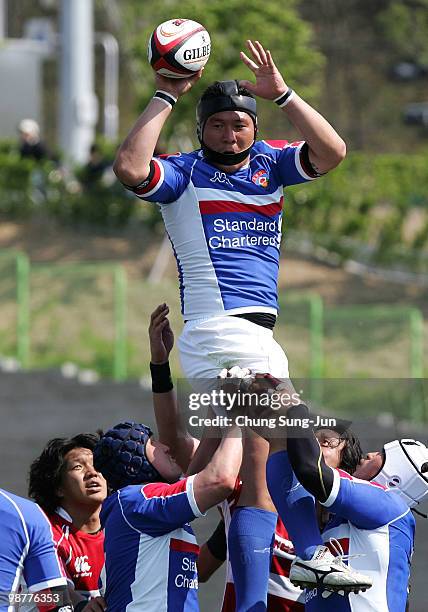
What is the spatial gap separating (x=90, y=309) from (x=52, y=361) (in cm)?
98

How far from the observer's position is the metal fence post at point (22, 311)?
62.2 ft

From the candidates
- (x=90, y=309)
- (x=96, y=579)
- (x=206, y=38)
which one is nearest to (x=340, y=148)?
(x=206, y=38)

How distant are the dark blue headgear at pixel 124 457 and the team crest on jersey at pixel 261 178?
125cm

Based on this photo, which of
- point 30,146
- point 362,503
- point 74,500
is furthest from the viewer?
point 30,146

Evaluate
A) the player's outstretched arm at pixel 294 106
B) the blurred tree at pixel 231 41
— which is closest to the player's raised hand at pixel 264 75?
the player's outstretched arm at pixel 294 106

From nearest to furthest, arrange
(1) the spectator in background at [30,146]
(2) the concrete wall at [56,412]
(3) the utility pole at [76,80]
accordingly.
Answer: (2) the concrete wall at [56,412] → (1) the spectator in background at [30,146] → (3) the utility pole at [76,80]

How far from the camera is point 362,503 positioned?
575 cm

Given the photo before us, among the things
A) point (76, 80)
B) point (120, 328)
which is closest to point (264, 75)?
point (120, 328)

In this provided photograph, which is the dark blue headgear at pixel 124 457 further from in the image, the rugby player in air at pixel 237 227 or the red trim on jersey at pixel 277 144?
the red trim on jersey at pixel 277 144

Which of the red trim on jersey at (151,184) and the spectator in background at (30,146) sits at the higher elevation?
the spectator in background at (30,146)

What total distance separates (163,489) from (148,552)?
0.93 ft

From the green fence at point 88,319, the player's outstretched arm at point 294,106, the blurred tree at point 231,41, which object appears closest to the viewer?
the player's outstretched arm at point 294,106

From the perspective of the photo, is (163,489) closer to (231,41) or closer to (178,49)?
(178,49)

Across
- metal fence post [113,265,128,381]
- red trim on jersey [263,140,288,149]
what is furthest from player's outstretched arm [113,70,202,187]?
metal fence post [113,265,128,381]
